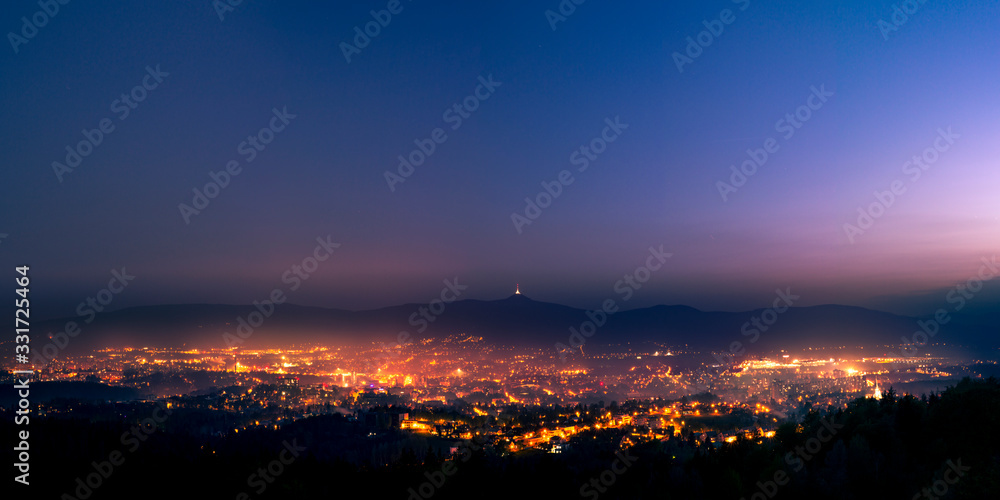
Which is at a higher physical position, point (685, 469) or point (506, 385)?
point (506, 385)

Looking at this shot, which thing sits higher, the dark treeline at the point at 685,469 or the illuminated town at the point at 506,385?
the illuminated town at the point at 506,385

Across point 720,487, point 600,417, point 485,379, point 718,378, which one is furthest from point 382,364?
point 720,487

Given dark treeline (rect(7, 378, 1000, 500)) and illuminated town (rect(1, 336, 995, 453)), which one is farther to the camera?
illuminated town (rect(1, 336, 995, 453))

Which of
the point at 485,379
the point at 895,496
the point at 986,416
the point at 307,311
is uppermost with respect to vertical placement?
the point at 307,311

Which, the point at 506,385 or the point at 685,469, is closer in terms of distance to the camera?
the point at 685,469

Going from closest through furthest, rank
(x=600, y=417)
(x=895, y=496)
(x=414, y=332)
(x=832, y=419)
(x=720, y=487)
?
(x=895, y=496) < (x=720, y=487) < (x=832, y=419) < (x=600, y=417) < (x=414, y=332)

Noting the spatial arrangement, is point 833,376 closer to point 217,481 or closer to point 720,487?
point 720,487

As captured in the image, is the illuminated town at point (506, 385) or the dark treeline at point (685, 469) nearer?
the dark treeline at point (685, 469)

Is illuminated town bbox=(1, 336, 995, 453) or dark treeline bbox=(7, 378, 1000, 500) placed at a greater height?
illuminated town bbox=(1, 336, 995, 453)
